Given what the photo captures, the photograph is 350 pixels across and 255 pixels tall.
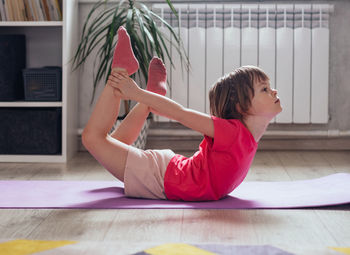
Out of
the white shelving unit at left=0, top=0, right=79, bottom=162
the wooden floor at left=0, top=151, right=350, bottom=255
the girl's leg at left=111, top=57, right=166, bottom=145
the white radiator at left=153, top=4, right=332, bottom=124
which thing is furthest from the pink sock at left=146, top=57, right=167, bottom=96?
the white radiator at left=153, top=4, right=332, bottom=124

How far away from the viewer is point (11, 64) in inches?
110

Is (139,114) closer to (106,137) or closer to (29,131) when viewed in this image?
(106,137)

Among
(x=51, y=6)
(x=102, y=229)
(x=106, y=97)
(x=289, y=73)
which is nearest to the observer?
(x=102, y=229)

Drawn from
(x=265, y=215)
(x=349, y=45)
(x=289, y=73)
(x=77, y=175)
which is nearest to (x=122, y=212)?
(x=265, y=215)

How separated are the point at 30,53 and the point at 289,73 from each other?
4.81 ft

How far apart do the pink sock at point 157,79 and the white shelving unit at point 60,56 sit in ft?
2.85

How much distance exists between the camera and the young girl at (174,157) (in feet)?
5.69

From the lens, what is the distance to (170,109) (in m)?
1.71

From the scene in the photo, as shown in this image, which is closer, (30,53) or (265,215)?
(265,215)

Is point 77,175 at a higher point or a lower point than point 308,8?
lower

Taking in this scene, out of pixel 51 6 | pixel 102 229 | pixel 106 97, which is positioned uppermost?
pixel 51 6

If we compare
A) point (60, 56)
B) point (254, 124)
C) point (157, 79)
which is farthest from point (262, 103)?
point (60, 56)

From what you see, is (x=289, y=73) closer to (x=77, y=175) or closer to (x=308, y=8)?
(x=308, y=8)

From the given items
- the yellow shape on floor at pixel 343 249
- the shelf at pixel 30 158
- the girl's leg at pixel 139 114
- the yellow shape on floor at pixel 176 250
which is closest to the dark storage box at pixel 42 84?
the shelf at pixel 30 158
